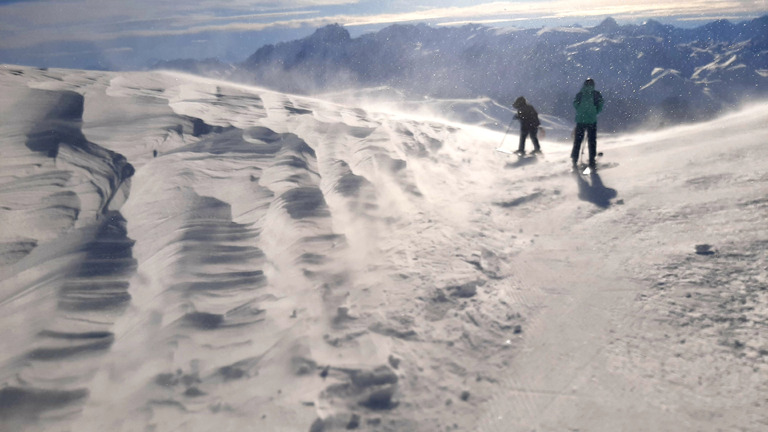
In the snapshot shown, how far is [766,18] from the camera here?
626 feet

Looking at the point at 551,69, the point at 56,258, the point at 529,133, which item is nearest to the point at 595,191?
the point at 529,133

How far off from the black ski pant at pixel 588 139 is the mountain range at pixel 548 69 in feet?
282

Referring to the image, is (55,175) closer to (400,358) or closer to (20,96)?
(20,96)

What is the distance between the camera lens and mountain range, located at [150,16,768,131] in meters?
102

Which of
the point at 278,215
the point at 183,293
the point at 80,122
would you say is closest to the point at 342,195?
the point at 278,215

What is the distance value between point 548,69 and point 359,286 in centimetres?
13437

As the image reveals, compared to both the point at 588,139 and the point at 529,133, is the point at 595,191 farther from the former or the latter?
the point at 529,133

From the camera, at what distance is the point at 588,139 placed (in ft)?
19.0

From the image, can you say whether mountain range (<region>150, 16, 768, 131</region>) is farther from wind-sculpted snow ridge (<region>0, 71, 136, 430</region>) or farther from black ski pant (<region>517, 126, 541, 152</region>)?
wind-sculpted snow ridge (<region>0, 71, 136, 430</region>)

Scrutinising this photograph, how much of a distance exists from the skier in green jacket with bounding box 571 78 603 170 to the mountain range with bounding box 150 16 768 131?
282 feet

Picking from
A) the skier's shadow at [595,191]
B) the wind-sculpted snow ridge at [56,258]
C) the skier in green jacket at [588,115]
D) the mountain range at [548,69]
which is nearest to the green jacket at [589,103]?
the skier in green jacket at [588,115]

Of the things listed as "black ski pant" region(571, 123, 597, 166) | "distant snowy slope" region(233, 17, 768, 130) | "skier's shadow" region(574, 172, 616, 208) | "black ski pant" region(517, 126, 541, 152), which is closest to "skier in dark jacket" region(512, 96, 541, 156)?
"black ski pant" region(517, 126, 541, 152)

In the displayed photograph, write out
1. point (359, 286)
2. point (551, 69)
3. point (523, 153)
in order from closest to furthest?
1. point (359, 286)
2. point (523, 153)
3. point (551, 69)

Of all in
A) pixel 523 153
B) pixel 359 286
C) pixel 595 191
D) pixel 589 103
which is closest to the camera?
pixel 359 286
